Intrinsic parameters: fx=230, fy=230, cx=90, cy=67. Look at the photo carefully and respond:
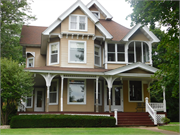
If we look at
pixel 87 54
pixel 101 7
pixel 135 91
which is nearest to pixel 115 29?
pixel 101 7

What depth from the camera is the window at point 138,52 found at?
21203mm

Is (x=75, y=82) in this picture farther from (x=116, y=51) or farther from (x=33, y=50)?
(x=33, y=50)

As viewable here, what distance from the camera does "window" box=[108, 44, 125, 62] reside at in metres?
20.7

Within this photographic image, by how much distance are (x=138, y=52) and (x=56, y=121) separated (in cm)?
1133

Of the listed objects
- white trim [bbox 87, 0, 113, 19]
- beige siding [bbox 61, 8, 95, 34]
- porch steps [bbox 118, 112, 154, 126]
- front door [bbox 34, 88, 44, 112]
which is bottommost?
porch steps [bbox 118, 112, 154, 126]

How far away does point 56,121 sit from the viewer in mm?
15016

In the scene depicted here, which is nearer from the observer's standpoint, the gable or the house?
the house

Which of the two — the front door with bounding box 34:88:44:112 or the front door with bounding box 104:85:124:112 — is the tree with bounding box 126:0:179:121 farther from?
the front door with bounding box 34:88:44:112

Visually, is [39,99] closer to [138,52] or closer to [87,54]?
[87,54]

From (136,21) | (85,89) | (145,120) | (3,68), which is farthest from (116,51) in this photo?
(3,68)

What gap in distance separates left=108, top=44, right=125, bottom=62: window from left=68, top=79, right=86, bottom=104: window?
3.98 metres

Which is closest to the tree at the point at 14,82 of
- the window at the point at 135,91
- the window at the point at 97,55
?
the window at the point at 97,55

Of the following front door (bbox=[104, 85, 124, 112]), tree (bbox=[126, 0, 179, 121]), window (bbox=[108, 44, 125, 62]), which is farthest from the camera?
window (bbox=[108, 44, 125, 62])

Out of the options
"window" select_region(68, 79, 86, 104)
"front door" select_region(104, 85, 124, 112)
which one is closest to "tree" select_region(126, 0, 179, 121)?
"window" select_region(68, 79, 86, 104)
